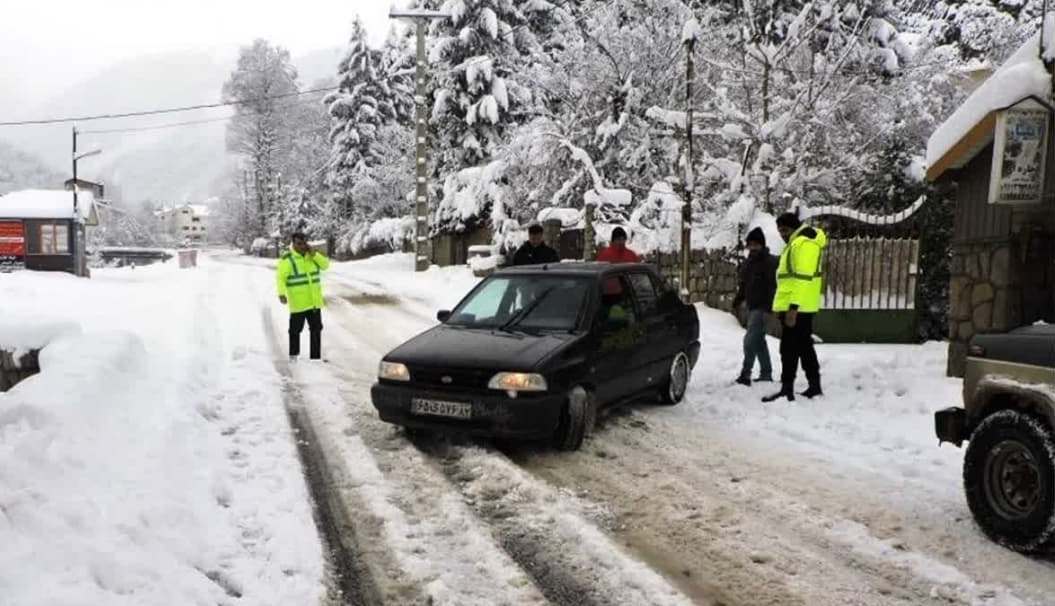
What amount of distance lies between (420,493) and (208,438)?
2.06 metres

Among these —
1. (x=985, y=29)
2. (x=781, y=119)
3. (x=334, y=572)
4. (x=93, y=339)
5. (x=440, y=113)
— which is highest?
(x=985, y=29)

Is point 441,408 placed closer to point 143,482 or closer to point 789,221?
point 143,482

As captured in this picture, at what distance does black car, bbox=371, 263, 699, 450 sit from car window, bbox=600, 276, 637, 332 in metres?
0.01

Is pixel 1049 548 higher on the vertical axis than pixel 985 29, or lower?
lower

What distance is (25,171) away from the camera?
365ft

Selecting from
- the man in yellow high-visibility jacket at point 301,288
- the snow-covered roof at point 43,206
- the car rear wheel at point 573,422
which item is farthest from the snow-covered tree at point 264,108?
the car rear wheel at point 573,422

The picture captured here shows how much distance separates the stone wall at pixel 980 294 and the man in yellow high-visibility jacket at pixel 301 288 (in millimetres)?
7658

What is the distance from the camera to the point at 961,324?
8625 millimetres

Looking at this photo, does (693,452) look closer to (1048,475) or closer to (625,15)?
(1048,475)

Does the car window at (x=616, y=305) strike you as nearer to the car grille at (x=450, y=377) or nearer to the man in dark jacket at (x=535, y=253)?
the car grille at (x=450, y=377)

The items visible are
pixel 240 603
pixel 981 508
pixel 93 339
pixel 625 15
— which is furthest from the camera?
pixel 625 15

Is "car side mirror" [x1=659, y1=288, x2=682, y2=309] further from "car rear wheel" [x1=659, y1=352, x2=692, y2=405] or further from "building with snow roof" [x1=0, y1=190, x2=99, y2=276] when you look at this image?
"building with snow roof" [x1=0, y1=190, x2=99, y2=276]

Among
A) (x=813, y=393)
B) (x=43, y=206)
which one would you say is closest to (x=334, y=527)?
(x=813, y=393)

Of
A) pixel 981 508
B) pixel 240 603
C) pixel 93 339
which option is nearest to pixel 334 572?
pixel 240 603
